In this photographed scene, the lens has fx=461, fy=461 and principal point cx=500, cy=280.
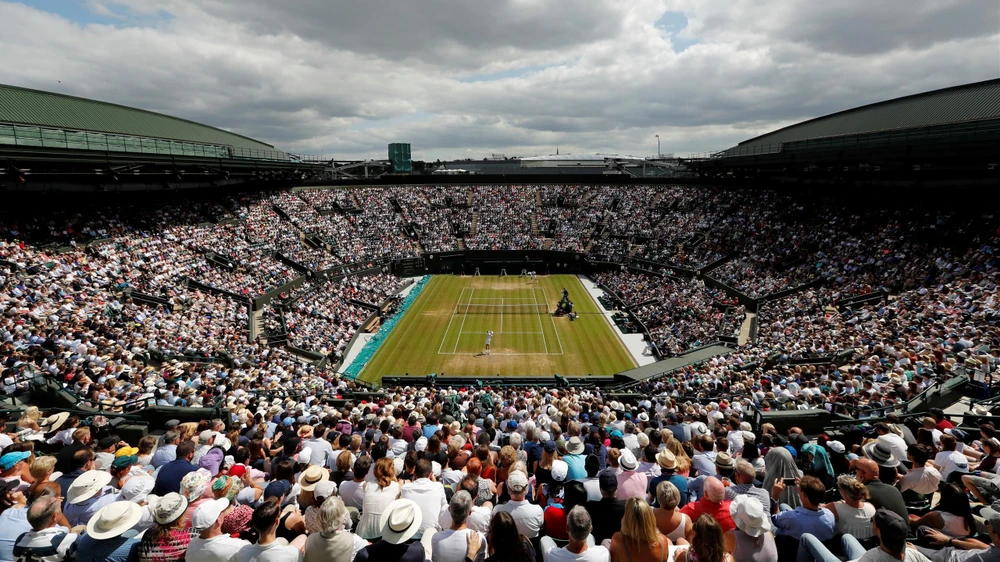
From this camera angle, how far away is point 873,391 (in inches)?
540

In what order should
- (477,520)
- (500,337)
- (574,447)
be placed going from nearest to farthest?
(477,520) < (574,447) < (500,337)

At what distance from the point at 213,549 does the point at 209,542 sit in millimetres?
86

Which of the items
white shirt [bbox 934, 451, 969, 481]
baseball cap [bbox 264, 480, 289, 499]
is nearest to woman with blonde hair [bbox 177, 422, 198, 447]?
baseball cap [bbox 264, 480, 289, 499]

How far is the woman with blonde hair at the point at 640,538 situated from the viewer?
13.8 feet

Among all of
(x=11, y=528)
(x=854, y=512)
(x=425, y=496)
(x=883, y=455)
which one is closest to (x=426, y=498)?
(x=425, y=496)

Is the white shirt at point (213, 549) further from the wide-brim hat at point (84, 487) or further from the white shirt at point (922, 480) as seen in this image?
the white shirt at point (922, 480)

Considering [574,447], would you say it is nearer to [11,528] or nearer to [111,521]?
[111,521]

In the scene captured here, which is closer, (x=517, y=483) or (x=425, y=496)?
(x=517, y=483)

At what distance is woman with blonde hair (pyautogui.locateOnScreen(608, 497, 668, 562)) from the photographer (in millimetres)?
4215

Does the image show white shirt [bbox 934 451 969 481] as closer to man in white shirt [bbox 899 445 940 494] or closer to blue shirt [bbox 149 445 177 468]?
man in white shirt [bbox 899 445 940 494]

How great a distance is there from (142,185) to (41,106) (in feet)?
34.5

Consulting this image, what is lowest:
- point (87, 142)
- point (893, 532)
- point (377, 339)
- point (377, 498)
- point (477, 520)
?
point (377, 339)

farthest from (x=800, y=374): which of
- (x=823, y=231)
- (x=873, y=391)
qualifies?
(x=823, y=231)

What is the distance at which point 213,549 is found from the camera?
4555 mm
